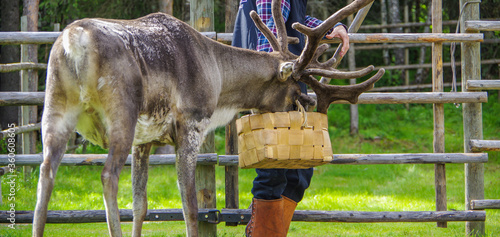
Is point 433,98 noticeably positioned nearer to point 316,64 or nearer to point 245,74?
point 316,64

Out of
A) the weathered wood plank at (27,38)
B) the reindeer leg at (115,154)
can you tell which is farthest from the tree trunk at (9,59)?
the reindeer leg at (115,154)

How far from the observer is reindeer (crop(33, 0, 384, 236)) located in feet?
9.77

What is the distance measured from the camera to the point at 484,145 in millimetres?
5496

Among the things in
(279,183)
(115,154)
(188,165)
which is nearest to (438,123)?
(279,183)

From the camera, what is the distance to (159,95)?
10.9 feet

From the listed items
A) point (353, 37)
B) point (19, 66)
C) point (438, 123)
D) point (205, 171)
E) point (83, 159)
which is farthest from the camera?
point (19, 66)

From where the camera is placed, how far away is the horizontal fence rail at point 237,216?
15.8 ft

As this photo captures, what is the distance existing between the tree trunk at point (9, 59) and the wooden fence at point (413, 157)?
6.73 m

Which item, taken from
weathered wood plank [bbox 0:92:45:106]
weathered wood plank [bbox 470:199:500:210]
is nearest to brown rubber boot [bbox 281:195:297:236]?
weathered wood plank [bbox 470:199:500:210]

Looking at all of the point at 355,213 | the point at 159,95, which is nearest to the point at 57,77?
the point at 159,95

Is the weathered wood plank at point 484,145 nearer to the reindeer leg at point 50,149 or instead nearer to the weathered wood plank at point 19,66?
the reindeer leg at point 50,149

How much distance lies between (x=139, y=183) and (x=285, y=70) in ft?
4.10

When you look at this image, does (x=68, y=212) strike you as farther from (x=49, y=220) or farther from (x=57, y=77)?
(x=57, y=77)

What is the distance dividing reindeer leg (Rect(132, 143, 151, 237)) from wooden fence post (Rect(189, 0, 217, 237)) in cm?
119
